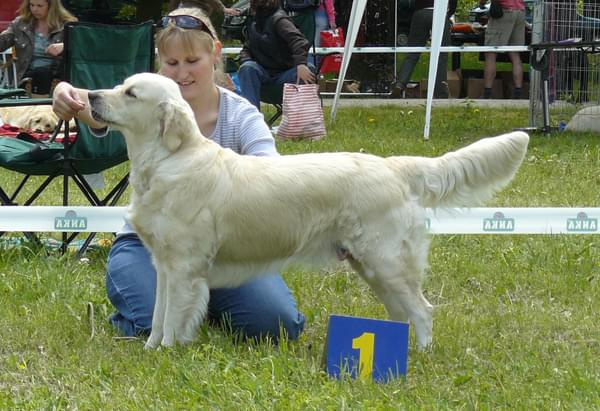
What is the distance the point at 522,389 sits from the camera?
10.3 ft

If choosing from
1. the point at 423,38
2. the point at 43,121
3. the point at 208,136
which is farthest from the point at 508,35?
the point at 208,136

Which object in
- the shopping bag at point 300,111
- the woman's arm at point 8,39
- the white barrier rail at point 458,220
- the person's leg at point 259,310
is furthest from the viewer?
the shopping bag at point 300,111

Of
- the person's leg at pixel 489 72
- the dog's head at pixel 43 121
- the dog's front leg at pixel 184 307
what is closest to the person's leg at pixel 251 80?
the dog's head at pixel 43 121

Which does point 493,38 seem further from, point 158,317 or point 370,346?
point 370,346

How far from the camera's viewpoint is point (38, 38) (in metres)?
8.73

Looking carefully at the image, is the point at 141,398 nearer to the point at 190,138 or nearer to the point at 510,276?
the point at 190,138

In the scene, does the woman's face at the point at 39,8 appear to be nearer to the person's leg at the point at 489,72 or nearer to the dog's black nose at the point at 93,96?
the dog's black nose at the point at 93,96

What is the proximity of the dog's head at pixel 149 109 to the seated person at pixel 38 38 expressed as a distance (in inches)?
205

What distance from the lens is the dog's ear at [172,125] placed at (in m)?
3.44

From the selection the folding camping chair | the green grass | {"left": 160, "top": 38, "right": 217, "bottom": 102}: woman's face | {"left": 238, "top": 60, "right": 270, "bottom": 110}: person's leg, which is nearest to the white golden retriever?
the green grass

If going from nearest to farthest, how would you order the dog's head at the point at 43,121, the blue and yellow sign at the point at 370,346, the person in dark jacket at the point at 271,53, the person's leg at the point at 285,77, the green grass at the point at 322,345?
the green grass at the point at 322,345 < the blue and yellow sign at the point at 370,346 < the dog's head at the point at 43,121 < the person in dark jacket at the point at 271,53 < the person's leg at the point at 285,77

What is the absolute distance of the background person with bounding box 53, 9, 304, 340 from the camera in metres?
3.91

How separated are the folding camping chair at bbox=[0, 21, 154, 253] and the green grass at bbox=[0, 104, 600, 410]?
0.45 metres

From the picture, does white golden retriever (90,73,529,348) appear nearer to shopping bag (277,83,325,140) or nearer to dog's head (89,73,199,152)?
dog's head (89,73,199,152)
